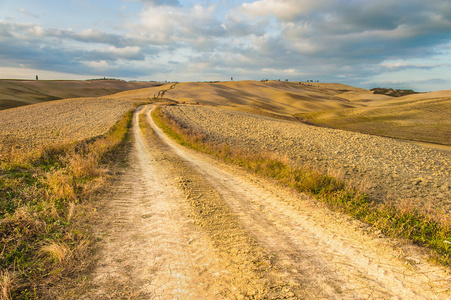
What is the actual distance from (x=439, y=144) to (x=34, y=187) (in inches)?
1812

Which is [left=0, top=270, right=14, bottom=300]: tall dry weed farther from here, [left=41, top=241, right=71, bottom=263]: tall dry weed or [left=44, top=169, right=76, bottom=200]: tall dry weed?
[left=44, top=169, right=76, bottom=200]: tall dry weed

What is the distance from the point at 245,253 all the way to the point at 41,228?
462cm

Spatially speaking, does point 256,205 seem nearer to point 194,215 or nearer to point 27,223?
point 194,215

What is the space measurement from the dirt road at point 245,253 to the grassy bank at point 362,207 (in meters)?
0.50

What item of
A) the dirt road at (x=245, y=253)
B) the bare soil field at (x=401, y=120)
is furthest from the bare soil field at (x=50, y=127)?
the bare soil field at (x=401, y=120)

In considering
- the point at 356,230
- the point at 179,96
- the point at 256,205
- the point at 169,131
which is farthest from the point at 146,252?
the point at 179,96

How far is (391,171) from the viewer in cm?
1456

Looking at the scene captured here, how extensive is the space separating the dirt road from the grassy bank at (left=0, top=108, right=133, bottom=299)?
52 cm

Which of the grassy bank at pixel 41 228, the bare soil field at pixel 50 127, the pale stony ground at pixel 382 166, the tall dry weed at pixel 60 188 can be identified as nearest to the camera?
the grassy bank at pixel 41 228

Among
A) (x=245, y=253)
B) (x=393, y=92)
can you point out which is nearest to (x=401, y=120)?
(x=245, y=253)

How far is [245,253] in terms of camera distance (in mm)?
4918

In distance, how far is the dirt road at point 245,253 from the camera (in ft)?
12.9

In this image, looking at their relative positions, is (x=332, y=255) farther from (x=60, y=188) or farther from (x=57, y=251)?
(x=60, y=188)

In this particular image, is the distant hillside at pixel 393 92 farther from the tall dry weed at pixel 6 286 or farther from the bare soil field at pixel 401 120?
the tall dry weed at pixel 6 286
